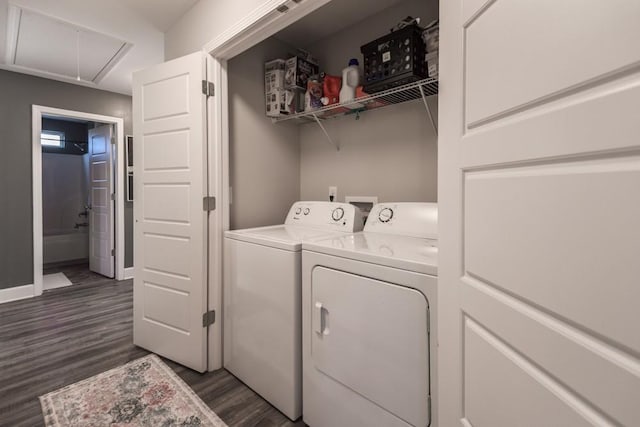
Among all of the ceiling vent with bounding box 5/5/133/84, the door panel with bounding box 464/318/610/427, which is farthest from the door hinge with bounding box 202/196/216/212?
the ceiling vent with bounding box 5/5/133/84

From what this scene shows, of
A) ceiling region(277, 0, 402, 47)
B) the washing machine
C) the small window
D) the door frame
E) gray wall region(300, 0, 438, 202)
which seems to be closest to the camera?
the washing machine

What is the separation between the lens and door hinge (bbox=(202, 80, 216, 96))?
1.93 meters

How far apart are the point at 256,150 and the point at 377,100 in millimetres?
954

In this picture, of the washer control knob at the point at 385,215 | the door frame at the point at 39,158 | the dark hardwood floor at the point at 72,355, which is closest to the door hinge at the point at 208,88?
the washer control knob at the point at 385,215

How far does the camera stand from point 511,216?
0.67m

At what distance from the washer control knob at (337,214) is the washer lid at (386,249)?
0.23m

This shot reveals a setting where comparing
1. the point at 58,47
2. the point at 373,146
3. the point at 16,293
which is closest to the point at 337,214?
the point at 373,146

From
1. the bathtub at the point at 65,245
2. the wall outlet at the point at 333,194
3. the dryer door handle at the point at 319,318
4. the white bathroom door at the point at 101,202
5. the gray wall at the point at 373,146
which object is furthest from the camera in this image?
the bathtub at the point at 65,245

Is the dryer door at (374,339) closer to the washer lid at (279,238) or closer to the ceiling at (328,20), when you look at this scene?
the washer lid at (279,238)

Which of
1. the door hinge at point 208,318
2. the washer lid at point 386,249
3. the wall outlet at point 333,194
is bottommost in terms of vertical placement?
the door hinge at point 208,318

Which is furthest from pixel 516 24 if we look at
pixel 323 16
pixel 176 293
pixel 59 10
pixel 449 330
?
pixel 59 10

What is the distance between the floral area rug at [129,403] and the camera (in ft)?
5.02

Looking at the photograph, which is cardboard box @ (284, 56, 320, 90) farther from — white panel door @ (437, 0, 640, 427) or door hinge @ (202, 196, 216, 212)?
white panel door @ (437, 0, 640, 427)

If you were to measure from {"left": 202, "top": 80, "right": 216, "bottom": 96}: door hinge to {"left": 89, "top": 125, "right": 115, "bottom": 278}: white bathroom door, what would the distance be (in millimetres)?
2912
